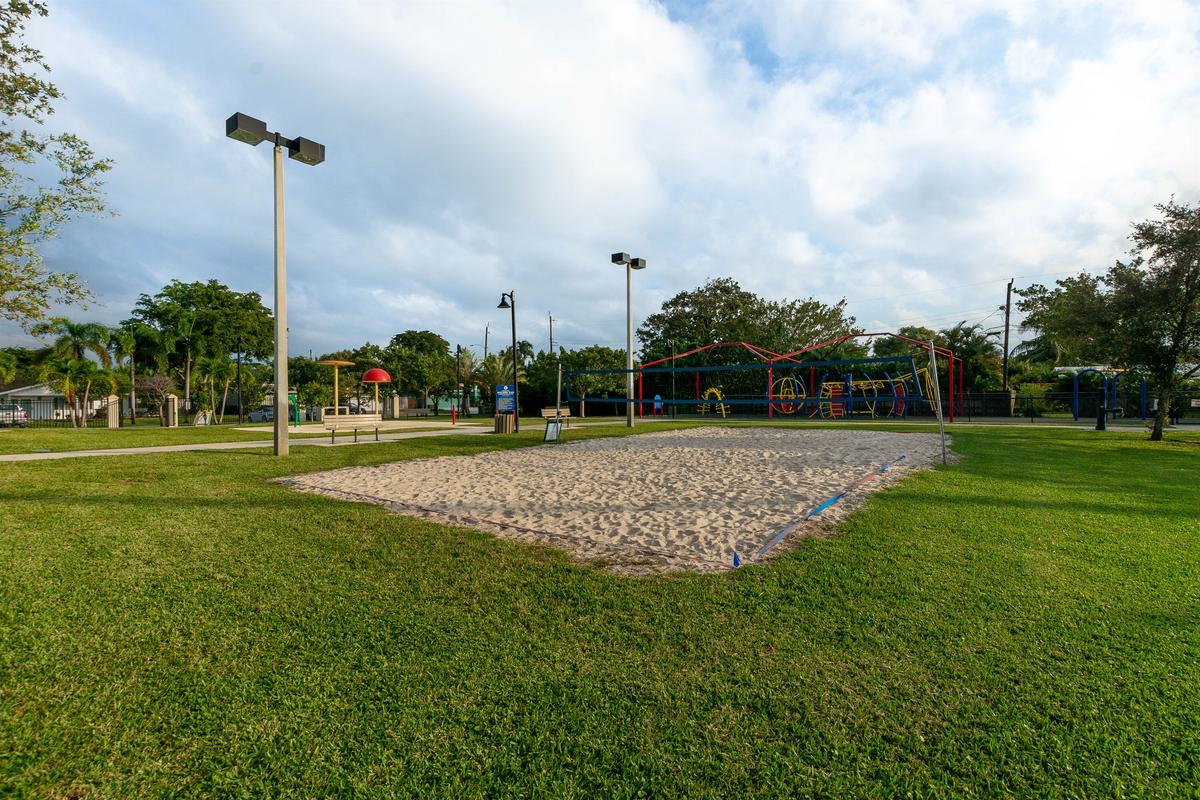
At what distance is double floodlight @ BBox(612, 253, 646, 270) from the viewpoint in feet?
68.9

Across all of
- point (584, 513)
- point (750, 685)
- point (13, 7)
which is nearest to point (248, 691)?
point (750, 685)

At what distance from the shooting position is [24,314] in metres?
10.5

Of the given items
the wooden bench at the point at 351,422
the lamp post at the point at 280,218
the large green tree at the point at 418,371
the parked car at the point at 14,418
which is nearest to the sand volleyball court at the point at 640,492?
the lamp post at the point at 280,218

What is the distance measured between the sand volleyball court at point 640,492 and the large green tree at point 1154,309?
267 inches

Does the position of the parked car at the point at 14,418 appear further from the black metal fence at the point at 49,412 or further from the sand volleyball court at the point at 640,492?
the sand volleyball court at the point at 640,492

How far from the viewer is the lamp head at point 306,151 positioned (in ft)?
35.0

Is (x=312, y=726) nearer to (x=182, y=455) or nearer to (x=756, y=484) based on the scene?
(x=756, y=484)

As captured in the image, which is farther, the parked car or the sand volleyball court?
the parked car

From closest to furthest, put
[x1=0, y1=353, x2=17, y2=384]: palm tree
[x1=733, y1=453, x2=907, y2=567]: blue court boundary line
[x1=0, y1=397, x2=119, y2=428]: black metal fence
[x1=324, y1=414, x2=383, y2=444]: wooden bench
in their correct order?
[x1=733, y1=453, x2=907, y2=567]: blue court boundary line
[x1=324, y1=414, x2=383, y2=444]: wooden bench
[x1=0, y1=353, x2=17, y2=384]: palm tree
[x1=0, y1=397, x2=119, y2=428]: black metal fence

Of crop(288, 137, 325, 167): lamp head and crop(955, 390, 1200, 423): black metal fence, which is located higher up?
crop(288, 137, 325, 167): lamp head

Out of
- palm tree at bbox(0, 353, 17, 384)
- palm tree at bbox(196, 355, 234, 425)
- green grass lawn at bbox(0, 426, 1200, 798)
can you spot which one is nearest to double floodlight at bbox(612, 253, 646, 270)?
green grass lawn at bbox(0, 426, 1200, 798)

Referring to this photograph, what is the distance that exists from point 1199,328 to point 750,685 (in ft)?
59.5

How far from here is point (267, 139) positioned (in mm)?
10352

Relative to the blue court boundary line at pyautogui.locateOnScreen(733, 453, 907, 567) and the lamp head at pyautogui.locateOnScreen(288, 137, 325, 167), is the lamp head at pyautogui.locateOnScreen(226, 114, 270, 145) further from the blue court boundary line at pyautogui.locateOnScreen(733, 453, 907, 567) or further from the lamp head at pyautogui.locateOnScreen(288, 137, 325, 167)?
the blue court boundary line at pyautogui.locateOnScreen(733, 453, 907, 567)
